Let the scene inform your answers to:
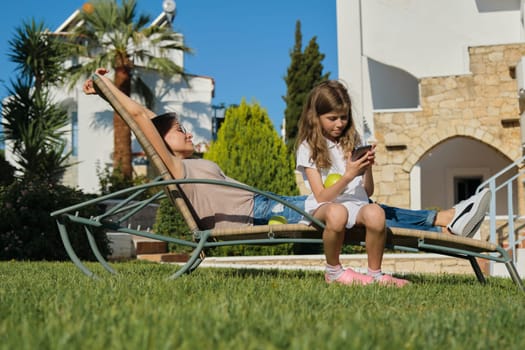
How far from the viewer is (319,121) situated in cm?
444

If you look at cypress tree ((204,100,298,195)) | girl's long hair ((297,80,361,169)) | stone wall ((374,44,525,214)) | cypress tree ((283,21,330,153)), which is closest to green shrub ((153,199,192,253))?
cypress tree ((204,100,298,195))

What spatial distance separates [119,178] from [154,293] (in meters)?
17.8

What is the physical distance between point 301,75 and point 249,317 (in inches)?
965

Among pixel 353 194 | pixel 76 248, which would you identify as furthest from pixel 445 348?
pixel 76 248

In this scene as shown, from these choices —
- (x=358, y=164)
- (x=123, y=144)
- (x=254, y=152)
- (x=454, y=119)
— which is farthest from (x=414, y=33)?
(x=358, y=164)

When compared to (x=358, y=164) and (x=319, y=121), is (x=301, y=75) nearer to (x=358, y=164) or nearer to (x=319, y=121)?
(x=319, y=121)

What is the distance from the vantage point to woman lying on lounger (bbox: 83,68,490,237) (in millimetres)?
4359

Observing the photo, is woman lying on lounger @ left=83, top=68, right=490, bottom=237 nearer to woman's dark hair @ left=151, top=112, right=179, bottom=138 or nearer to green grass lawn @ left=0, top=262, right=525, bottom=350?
woman's dark hair @ left=151, top=112, right=179, bottom=138

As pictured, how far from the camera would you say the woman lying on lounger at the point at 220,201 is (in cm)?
436

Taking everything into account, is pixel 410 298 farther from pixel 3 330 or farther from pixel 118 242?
pixel 118 242

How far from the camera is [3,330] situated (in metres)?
2.08

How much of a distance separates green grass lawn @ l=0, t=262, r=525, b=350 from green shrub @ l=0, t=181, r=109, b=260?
17.4 feet

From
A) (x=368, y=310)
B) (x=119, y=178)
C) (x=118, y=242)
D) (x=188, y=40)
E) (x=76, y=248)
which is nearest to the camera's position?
(x=368, y=310)

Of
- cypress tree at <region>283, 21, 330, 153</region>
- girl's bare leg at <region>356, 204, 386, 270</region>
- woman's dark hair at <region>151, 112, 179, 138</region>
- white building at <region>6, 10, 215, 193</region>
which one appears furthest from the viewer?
white building at <region>6, 10, 215, 193</region>
